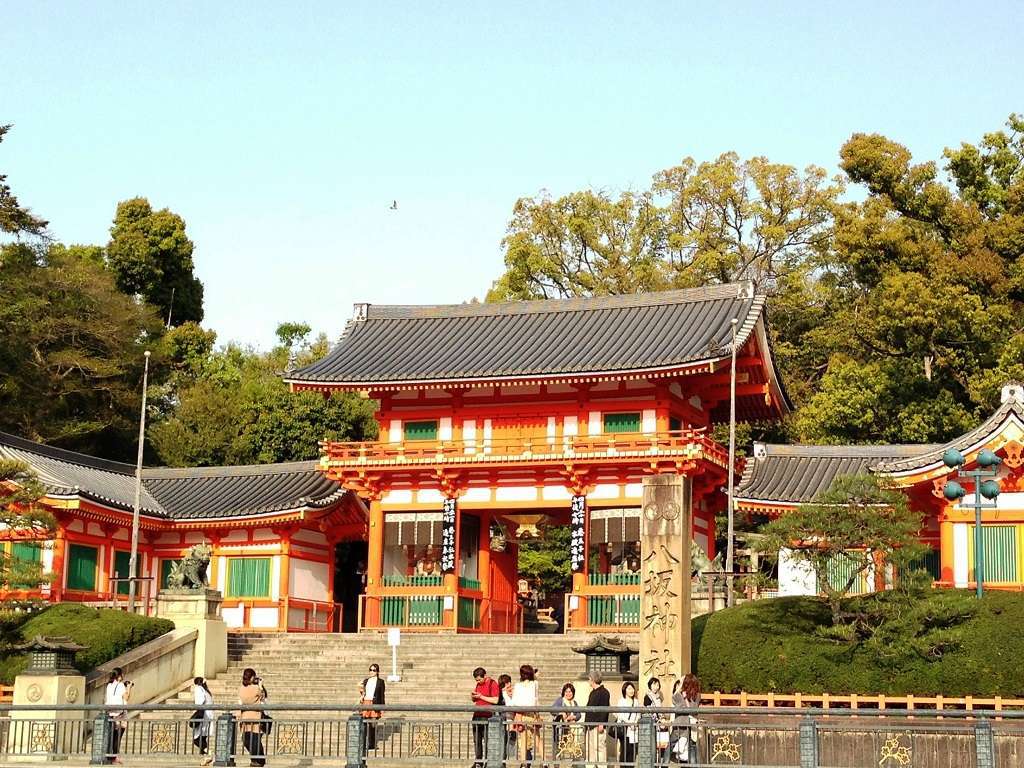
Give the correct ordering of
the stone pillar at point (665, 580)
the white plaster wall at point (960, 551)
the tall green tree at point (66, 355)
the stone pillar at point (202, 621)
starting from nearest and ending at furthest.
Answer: the stone pillar at point (665, 580), the stone pillar at point (202, 621), the white plaster wall at point (960, 551), the tall green tree at point (66, 355)

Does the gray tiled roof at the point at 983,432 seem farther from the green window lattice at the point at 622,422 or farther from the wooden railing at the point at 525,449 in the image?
the green window lattice at the point at 622,422

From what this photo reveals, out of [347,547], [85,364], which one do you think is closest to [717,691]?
[347,547]

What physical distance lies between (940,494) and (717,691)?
10.9 m

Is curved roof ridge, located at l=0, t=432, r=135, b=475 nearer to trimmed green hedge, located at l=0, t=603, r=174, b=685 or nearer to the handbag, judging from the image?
Result: trimmed green hedge, located at l=0, t=603, r=174, b=685

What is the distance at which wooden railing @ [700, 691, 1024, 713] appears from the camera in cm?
2659

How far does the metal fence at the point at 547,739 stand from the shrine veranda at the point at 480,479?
14.0 metres

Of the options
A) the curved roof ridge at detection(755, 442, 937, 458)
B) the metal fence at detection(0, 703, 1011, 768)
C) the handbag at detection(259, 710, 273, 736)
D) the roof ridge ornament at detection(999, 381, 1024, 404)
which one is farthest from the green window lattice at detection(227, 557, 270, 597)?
the handbag at detection(259, 710, 273, 736)

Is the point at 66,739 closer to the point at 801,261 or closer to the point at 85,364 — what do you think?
the point at 85,364

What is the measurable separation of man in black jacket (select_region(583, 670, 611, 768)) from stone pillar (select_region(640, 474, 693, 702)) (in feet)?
4.73

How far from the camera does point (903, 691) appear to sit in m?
27.3

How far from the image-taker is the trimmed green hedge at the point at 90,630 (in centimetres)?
3038

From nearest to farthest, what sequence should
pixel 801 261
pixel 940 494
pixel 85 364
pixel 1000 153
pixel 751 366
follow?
1. pixel 940 494
2. pixel 751 366
3. pixel 1000 153
4. pixel 85 364
5. pixel 801 261

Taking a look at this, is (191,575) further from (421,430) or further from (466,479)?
(421,430)

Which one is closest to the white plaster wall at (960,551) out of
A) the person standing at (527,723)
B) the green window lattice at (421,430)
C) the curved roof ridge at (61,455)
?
the green window lattice at (421,430)
